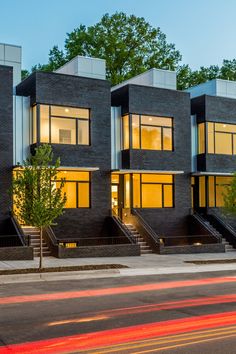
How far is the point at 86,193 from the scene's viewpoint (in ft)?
96.9

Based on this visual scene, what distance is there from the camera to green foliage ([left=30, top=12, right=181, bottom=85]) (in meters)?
54.3

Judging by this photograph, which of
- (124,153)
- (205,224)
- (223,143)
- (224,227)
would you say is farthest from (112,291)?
(223,143)

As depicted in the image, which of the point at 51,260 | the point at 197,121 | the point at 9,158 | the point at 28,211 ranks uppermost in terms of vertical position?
the point at 197,121

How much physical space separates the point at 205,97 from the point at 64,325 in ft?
84.5

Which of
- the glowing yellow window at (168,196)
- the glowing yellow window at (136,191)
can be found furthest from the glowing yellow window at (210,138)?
the glowing yellow window at (136,191)

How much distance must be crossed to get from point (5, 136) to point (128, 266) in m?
10.4

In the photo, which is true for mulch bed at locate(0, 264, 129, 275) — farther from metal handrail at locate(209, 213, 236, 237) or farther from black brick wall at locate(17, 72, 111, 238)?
metal handrail at locate(209, 213, 236, 237)

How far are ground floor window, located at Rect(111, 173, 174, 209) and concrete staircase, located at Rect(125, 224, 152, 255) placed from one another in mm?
1496

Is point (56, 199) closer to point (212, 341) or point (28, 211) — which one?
point (28, 211)

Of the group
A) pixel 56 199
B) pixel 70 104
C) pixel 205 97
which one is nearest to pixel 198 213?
pixel 205 97

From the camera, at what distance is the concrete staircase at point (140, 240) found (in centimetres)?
2827

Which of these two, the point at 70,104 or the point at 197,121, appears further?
the point at 197,121

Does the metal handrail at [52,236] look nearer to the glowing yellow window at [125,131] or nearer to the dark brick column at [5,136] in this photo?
the dark brick column at [5,136]

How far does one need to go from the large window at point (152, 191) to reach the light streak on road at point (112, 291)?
12.4 m
